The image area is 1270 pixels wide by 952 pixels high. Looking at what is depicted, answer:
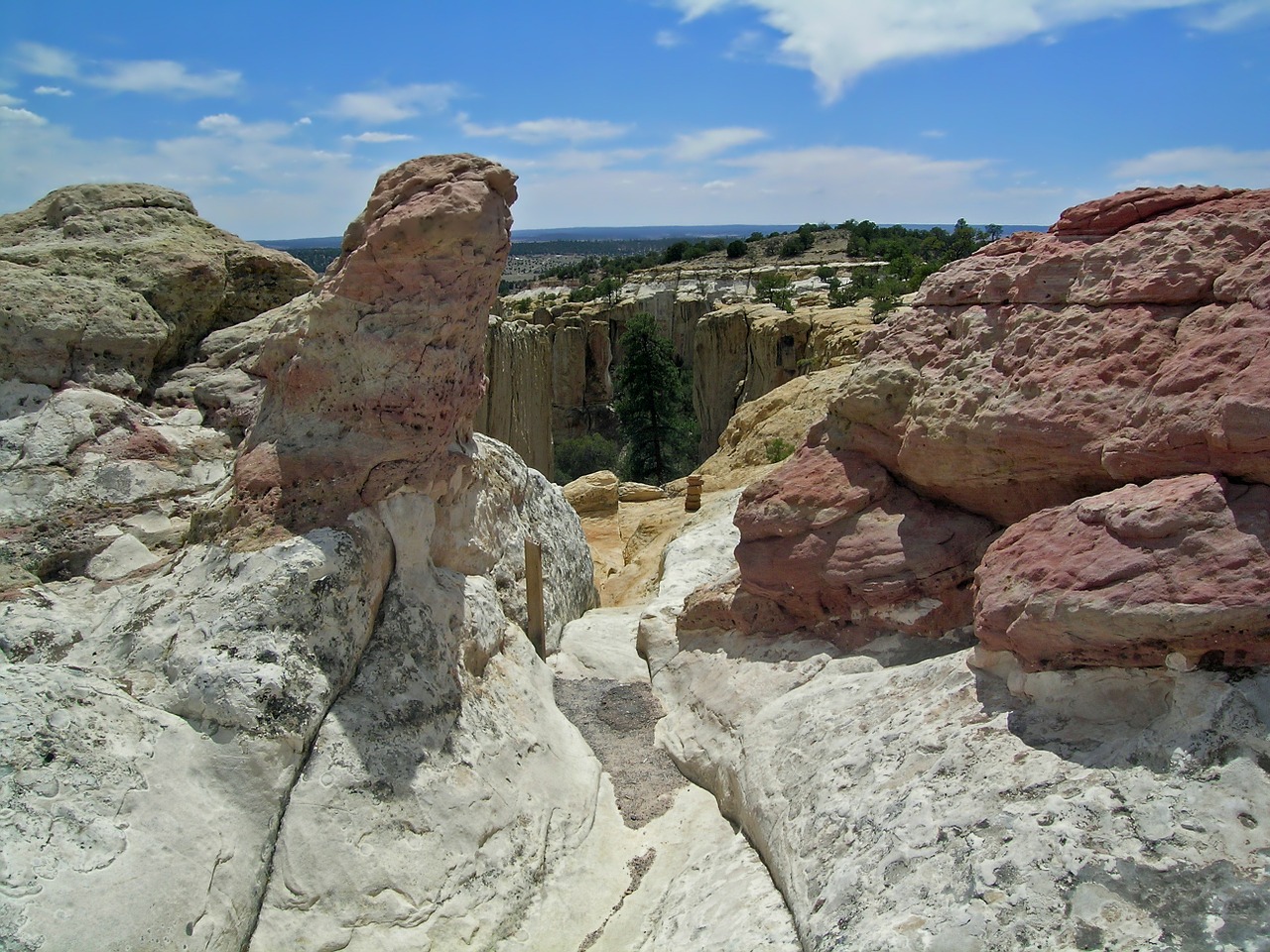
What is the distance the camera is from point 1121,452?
16.5 ft

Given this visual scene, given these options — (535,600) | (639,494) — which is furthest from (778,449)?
(535,600)

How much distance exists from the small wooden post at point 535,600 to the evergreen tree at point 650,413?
23.6 metres

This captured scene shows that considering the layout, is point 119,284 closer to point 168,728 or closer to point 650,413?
point 168,728

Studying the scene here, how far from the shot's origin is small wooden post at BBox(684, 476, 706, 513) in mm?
15602

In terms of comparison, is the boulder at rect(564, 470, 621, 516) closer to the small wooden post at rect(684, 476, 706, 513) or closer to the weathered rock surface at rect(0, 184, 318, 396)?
the small wooden post at rect(684, 476, 706, 513)

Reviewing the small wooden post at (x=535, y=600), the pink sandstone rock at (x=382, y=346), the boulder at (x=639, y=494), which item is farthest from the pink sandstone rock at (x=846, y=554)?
the boulder at (x=639, y=494)

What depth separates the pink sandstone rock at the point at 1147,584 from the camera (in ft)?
13.4

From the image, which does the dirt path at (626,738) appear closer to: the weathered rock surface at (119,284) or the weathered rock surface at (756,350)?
the weathered rock surface at (119,284)

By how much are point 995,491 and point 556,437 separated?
3787cm

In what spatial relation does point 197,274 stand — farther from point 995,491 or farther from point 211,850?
point 995,491

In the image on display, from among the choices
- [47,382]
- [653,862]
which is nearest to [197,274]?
[47,382]

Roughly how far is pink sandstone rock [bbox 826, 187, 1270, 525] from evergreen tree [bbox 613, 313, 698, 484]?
2503 cm

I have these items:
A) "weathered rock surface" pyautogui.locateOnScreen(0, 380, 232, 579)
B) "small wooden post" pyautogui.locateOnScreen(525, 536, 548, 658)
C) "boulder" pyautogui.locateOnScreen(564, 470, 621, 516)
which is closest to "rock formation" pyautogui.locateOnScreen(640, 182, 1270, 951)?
"small wooden post" pyautogui.locateOnScreen(525, 536, 548, 658)

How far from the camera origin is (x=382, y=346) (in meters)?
6.18
